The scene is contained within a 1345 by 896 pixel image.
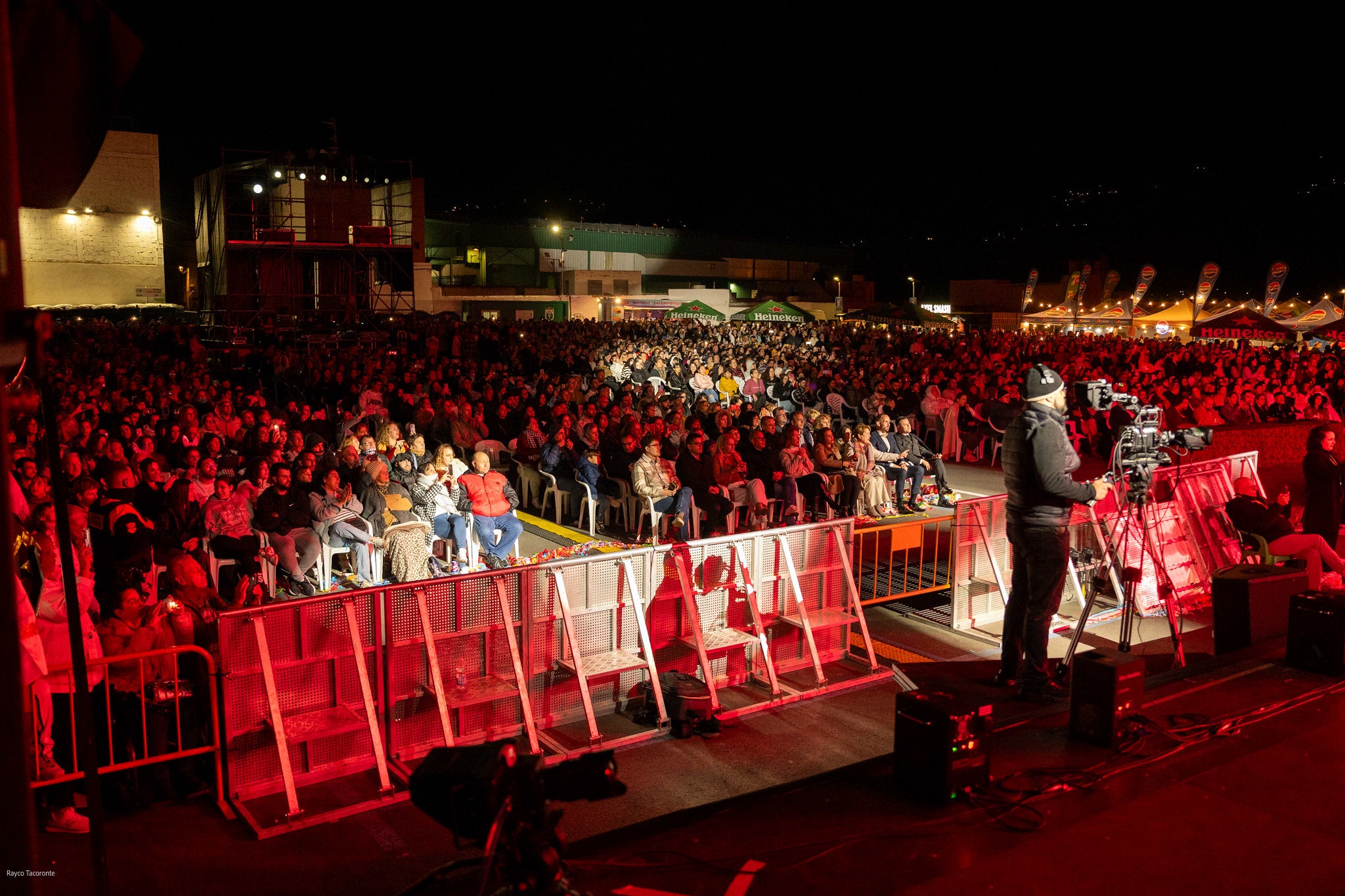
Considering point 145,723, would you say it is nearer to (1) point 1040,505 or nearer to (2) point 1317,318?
(1) point 1040,505

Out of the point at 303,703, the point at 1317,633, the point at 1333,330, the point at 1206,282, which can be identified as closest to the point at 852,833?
the point at 303,703

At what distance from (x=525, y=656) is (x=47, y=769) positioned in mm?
2256

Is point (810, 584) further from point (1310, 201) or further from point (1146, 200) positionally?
point (1146, 200)

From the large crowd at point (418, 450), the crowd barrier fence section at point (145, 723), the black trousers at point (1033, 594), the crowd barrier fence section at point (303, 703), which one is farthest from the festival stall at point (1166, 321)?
the crowd barrier fence section at point (145, 723)

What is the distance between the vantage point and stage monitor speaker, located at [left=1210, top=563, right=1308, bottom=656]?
6.72 metres

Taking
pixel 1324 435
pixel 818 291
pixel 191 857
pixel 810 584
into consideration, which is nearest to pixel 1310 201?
pixel 818 291

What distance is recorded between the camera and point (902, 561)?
9734 mm

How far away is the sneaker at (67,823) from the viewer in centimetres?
428

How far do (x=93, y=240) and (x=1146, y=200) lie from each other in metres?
68.0

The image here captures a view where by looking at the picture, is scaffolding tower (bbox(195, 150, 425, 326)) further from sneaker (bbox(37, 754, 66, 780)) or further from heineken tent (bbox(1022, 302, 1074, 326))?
heineken tent (bbox(1022, 302, 1074, 326))

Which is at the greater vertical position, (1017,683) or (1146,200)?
(1146,200)

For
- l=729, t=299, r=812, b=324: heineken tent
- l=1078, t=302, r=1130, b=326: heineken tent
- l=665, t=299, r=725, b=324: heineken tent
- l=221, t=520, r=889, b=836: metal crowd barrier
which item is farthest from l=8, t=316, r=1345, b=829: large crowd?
l=665, t=299, r=725, b=324: heineken tent

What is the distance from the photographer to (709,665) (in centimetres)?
585

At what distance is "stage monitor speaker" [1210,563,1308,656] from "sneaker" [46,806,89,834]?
6.79m
